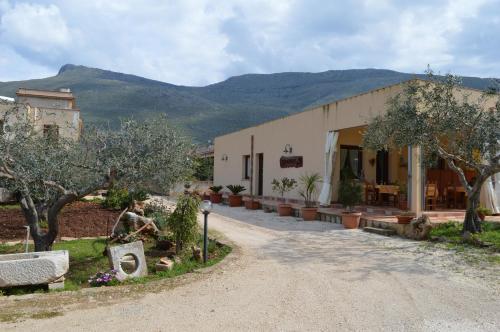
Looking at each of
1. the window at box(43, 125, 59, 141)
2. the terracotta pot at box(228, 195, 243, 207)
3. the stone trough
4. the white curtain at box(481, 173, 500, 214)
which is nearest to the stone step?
the white curtain at box(481, 173, 500, 214)

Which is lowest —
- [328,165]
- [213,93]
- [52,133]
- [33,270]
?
[33,270]

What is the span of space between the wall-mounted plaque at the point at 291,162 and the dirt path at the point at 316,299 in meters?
7.65

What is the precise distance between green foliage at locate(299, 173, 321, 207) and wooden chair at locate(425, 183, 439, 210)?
3.00m

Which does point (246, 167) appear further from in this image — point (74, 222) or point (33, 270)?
point (33, 270)

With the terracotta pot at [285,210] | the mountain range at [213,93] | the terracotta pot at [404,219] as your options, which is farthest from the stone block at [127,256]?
the mountain range at [213,93]

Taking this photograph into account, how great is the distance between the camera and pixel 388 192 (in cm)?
1224

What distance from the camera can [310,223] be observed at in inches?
448

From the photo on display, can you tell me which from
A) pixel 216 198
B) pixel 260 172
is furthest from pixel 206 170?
pixel 260 172

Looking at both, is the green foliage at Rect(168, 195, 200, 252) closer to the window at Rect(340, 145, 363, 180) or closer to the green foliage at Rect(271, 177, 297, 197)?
the green foliage at Rect(271, 177, 297, 197)

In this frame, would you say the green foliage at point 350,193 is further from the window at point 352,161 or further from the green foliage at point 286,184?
the green foliage at point 286,184

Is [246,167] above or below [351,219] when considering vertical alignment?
above

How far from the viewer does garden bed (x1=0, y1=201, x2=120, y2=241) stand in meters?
8.47

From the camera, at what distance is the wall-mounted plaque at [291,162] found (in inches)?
589

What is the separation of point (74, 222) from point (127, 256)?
4.33 metres
